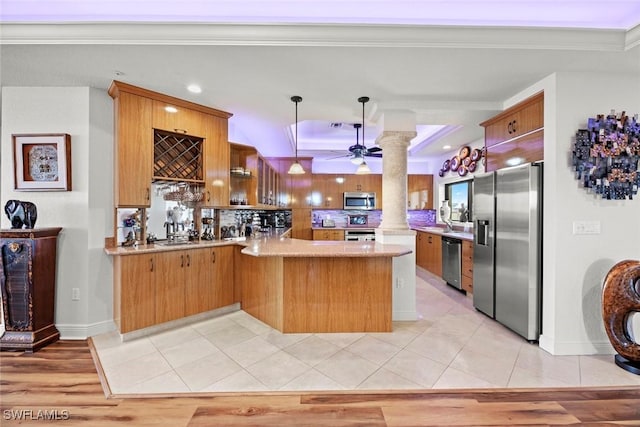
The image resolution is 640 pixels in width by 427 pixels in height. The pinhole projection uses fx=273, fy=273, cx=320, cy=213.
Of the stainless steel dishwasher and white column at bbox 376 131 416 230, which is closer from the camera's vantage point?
white column at bbox 376 131 416 230

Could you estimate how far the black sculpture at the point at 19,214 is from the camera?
2.61 metres

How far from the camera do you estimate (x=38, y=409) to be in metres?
1.81

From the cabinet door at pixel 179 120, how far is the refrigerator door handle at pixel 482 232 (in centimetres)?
362

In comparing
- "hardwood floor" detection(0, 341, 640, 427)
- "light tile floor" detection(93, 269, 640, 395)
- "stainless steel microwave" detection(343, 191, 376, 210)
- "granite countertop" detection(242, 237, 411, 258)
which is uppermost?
"stainless steel microwave" detection(343, 191, 376, 210)

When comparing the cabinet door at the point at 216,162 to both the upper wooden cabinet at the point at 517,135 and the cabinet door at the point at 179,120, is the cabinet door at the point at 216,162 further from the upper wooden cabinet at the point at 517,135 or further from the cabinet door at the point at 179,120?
the upper wooden cabinet at the point at 517,135

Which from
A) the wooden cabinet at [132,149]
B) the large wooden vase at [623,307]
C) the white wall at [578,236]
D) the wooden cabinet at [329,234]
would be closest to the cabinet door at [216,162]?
the wooden cabinet at [132,149]

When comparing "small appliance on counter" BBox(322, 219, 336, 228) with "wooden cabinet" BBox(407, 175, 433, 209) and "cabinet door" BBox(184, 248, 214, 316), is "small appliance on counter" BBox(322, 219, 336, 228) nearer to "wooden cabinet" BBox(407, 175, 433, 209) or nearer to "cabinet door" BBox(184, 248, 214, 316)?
"wooden cabinet" BBox(407, 175, 433, 209)

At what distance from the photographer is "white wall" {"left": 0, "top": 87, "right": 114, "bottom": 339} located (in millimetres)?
2824

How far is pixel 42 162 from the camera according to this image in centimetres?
282

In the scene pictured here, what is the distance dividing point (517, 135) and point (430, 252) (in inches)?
118

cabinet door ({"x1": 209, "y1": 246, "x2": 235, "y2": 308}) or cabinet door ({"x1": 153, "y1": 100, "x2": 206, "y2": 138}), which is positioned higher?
cabinet door ({"x1": 153, "y1": 100, "x2": 206, "y2": 138})

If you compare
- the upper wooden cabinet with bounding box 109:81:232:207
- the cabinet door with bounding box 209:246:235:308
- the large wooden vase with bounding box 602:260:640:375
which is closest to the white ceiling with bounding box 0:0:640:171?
the upper wooden cabinet with bounding box 109:81:232:207

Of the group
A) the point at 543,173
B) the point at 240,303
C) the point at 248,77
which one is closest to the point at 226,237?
the point at 240,303

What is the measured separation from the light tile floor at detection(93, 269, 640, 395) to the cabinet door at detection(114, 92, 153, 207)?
4.88 feet
